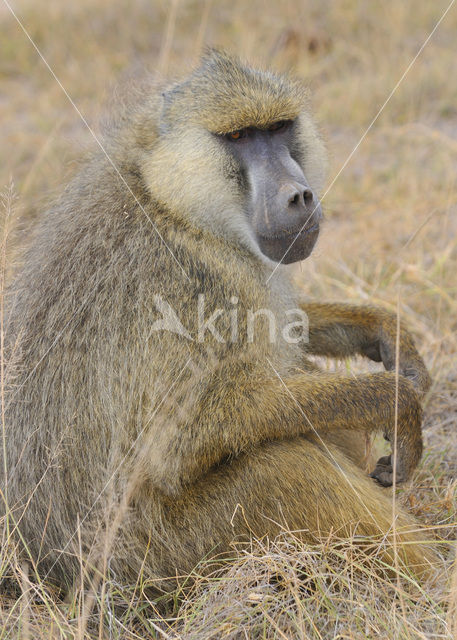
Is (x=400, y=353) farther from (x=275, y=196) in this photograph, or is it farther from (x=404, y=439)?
(x=275, y=196)

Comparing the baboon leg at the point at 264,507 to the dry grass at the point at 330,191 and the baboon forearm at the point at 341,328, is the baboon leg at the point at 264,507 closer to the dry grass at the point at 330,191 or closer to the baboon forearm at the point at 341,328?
the dry grass at the point at 330,191

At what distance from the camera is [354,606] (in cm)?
207

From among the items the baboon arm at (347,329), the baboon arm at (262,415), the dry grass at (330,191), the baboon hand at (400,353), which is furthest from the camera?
the baboon arm at (347,329)

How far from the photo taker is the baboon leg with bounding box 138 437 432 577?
87.0 inches

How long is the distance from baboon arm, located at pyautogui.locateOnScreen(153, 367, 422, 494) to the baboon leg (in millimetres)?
50

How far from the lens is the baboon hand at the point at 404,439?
2439 mm

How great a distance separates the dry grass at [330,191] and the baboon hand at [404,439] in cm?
23

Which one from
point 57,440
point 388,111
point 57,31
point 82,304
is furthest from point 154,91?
point 57,31

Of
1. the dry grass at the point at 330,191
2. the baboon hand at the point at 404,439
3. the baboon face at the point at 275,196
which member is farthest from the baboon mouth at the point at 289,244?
the baboon hand at the point at 404,439

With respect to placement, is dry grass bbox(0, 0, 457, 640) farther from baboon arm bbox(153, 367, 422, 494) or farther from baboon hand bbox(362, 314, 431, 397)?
baboon arm bbox(153, 367, 422, 494)

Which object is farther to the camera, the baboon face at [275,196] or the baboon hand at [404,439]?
the baboon hand at [404,439]

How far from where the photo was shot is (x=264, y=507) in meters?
2.21

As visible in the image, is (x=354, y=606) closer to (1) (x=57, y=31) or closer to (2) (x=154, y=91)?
(2) (x=154, y=91)

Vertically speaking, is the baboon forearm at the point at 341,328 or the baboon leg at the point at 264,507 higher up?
the baboon forearm at the point at 341,328
